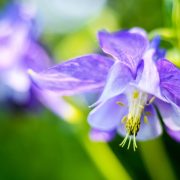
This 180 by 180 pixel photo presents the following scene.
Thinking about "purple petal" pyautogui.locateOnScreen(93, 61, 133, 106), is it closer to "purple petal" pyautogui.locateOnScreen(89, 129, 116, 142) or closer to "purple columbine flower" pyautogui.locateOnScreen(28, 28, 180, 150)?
"purple columbine flower" pyautogui.locateOnScreen(28, 28, 180, 150)

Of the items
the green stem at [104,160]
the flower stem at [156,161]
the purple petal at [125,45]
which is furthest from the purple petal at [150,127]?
the flower stem at [156,161]

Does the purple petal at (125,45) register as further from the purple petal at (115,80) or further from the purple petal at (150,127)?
the purple petal at (150,127)

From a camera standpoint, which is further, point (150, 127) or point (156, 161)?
point (156, 161)

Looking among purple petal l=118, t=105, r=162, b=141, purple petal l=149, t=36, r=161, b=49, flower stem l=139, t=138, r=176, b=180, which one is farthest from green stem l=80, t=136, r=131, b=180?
purple petal l=149, t=36, r=161, b=49

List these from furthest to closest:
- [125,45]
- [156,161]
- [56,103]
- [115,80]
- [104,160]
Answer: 1. [56,103]
2. [156,161]
3. [104,160]
4. [115,80]
5. [125,45]

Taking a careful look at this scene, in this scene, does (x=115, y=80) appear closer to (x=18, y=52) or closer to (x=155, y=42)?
(x=155, y=42)

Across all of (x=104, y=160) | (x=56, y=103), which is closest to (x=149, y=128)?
(x=104, y=160)

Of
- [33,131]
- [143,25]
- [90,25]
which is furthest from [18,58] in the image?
[33,131]
